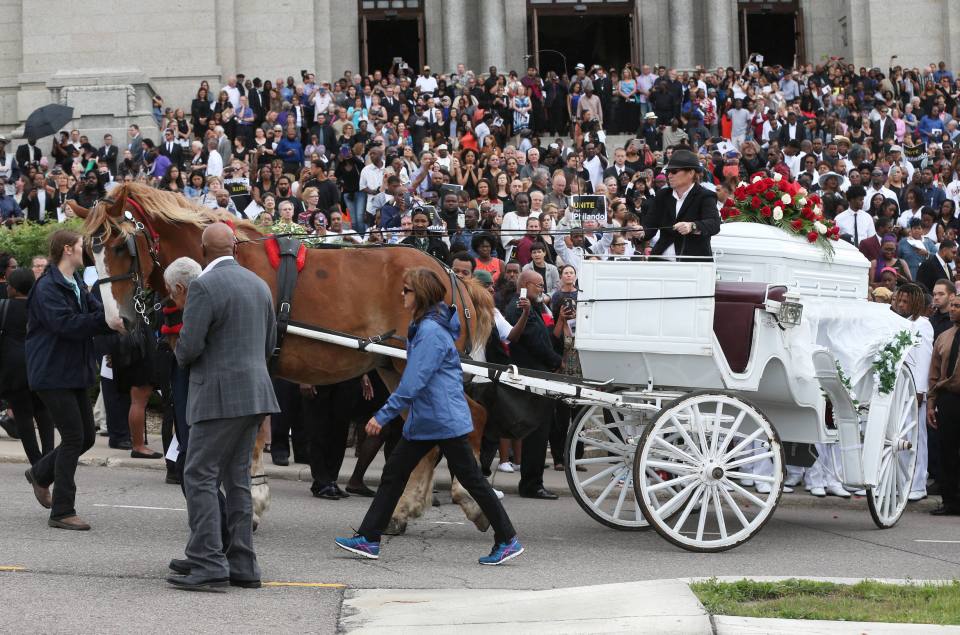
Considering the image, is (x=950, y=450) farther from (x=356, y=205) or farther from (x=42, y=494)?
(x=356, y=205)

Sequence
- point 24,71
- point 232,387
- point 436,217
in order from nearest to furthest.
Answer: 1. point 232,387
2. point 436,217
3. point 24,71

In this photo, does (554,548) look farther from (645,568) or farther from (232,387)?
(232,387)

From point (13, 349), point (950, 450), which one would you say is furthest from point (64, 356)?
point (950, 450)

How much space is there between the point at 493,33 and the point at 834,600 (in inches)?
1146

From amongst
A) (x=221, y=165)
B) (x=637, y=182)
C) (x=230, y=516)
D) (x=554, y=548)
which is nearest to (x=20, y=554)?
(x=230, y=516)

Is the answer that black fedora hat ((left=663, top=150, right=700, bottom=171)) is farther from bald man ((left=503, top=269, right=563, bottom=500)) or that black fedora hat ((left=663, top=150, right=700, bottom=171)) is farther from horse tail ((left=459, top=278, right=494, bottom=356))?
bald man ((left=503, top=269, right=563, bottom=500))

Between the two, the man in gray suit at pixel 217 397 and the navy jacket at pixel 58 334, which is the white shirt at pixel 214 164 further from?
the man in gray suit at pixel 217 397

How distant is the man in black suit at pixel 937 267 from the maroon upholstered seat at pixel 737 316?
852 centimetres

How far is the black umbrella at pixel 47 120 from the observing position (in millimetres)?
25609

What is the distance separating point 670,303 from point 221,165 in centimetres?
1603

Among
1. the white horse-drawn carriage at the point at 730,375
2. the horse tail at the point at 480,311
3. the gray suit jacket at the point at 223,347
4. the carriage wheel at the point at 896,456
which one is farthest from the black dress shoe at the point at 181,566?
the carriage wheel at the point at 896,456

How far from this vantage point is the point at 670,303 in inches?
375

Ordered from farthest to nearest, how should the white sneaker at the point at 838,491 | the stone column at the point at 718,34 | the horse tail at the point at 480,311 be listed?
the stone column at the point at 718,34
the white sneaker at the point at 838,491
the horse tail at the point at 480,311

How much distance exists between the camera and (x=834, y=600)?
7.21 m
